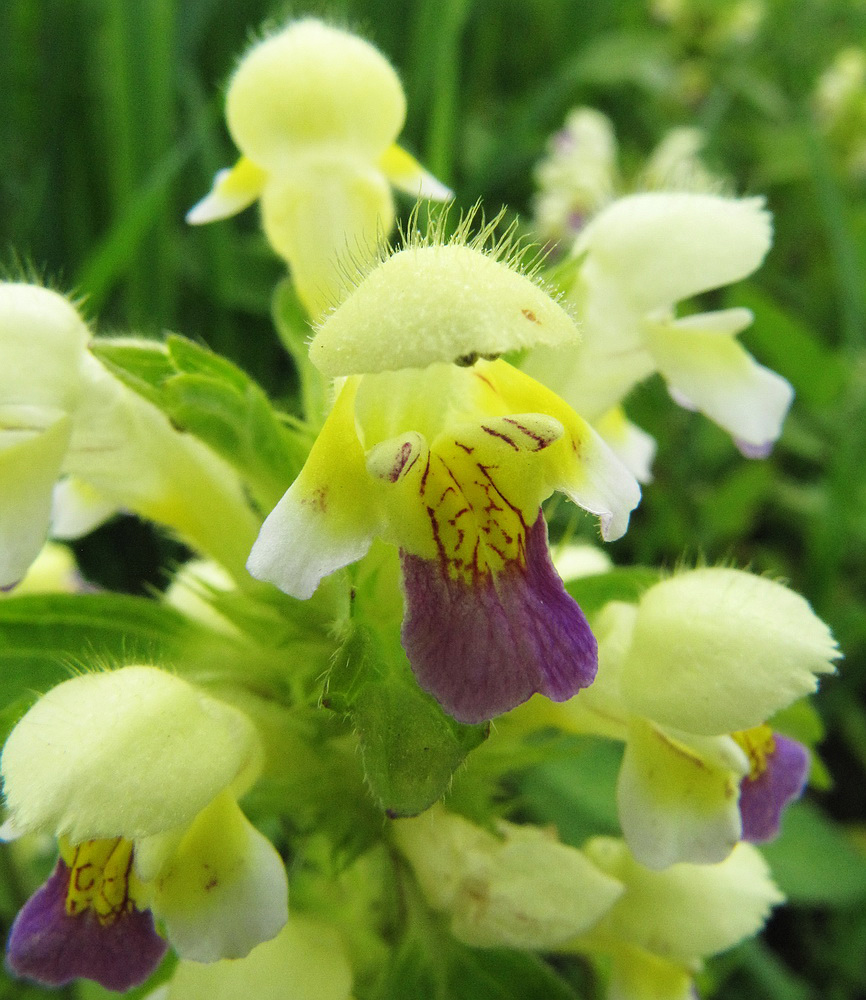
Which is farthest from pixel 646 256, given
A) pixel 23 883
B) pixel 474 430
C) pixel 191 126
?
pixel 191 126

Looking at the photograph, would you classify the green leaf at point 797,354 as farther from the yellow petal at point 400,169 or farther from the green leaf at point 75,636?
the green leaf at point 75,636

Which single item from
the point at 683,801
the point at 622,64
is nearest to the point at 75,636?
the point at 683,801

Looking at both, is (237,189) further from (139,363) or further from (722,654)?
(722,654)

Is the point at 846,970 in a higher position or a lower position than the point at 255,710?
lower

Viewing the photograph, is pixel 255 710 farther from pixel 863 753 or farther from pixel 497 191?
pixel 497 191

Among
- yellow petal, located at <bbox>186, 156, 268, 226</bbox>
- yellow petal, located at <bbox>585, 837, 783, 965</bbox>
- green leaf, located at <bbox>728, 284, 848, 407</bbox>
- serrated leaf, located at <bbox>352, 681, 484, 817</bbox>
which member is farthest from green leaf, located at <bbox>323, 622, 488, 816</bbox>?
green leaf, located at <bbox>728, 284, 848, 407</bbox>

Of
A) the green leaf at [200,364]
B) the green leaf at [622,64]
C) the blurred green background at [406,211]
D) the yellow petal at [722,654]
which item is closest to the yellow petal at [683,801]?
the yellow petal at [722,654]
